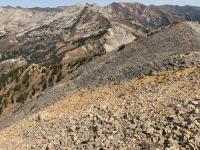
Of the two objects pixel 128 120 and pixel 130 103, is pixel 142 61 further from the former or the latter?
pixel 128 120

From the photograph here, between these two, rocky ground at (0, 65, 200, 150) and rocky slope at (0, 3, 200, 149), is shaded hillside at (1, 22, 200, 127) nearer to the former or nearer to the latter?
rocky slope at (0, 3, 200, 149)

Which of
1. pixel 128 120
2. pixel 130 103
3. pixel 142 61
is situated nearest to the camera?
pixel 128 120

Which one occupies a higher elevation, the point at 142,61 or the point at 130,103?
the point at 130,103

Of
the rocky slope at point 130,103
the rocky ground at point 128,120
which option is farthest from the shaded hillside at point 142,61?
the rocky ground at point 128,120

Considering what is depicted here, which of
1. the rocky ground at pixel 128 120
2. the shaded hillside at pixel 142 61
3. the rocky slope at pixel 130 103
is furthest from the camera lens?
the shaded hillside at pixel 142 61

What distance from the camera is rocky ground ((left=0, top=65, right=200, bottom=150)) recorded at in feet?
85.2

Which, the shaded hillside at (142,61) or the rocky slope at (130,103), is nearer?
the rocky slope at (130,103)

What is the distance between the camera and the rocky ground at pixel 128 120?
25961mm

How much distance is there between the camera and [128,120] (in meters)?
29.6

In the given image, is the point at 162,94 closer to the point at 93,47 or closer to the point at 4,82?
the point at 4,82

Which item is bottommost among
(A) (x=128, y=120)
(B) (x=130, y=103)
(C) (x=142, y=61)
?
(C) (x=142, y=61)

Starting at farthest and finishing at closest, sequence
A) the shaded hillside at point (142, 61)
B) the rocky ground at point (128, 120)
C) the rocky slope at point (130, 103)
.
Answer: the shaded hillside at point (142, 61)
the rocky slope at point (130, 103)
the rocky ground at point (128, 120)

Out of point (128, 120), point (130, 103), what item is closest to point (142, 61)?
point (130, 103)

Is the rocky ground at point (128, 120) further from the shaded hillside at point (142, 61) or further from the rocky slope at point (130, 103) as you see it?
the shaded hillside at point (142, 61)
